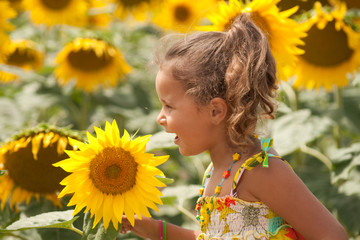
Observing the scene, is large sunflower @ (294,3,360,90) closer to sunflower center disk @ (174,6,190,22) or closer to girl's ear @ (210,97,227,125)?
girl's ear @ (210,97,227,125)

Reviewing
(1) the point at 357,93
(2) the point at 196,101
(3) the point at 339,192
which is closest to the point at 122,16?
(1) the point at 357,93

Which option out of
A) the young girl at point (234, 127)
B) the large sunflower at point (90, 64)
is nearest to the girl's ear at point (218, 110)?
the young girl at point (234, 127)

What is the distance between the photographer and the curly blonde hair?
142cm

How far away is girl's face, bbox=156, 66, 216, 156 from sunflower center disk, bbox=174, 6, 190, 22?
8.91 ft

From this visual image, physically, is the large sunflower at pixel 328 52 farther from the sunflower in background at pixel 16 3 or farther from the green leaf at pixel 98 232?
the sunflower in background at pixel 16 3

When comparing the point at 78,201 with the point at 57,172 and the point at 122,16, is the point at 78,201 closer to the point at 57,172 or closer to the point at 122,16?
the point at 57,172

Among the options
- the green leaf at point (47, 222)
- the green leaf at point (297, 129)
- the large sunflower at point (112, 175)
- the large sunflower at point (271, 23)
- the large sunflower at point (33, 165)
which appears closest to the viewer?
the large sunflower at point (112, 175)

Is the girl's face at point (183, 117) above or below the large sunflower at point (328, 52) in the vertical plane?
above

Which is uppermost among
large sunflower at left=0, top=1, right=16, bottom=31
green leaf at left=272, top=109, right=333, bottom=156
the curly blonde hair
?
the curly blonde hair

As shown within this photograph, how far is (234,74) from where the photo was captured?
1425mm

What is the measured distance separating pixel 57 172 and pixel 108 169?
0.47m

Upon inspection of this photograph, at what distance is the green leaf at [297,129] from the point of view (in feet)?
7.21

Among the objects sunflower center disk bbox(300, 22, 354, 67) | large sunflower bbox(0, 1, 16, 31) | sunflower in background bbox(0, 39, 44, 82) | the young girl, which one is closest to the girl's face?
the young girl

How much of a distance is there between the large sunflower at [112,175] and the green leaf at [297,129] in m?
0.84
